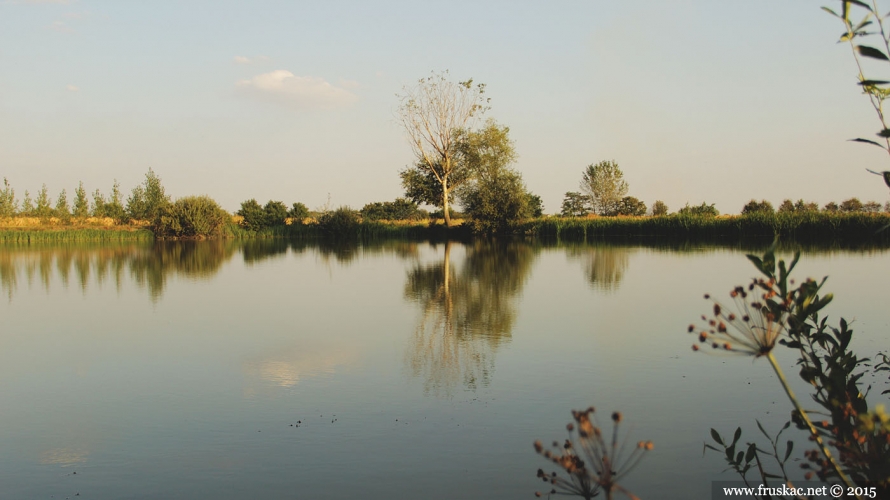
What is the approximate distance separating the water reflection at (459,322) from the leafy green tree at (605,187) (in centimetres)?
5665

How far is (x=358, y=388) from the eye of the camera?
635 cm

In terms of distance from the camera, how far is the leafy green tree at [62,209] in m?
50.2

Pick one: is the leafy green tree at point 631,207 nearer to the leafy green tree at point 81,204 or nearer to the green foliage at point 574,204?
the green foliage at point 574,204

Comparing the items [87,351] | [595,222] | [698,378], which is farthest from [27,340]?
[595,222]

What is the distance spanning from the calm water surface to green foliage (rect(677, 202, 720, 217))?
27836mm

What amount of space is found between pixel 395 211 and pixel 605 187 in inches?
1034

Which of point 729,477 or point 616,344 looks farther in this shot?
point 616,344

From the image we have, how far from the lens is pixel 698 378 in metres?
6.57

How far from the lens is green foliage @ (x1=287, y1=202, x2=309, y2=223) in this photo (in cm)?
5362

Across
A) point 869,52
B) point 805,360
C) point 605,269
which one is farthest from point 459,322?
point 605,269

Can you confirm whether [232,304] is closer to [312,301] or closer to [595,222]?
[312,301]

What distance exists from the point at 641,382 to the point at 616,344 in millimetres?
1821

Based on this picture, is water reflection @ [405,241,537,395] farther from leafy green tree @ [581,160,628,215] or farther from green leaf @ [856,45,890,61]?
leafy green tree @ [581,160,628,215]

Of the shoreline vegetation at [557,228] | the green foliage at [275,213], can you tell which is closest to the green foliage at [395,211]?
the shoreline vegetation at [557,228]
